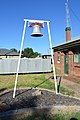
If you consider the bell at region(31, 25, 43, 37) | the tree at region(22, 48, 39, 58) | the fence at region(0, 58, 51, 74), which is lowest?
the fence at region(0, 58, 51, 74)

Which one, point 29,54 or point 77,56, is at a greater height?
point 29,54

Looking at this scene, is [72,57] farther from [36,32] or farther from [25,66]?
[36,32]

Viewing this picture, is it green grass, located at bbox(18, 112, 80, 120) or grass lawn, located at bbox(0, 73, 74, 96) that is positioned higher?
grass lawn, located at bbox(0, 73, 74, 96)

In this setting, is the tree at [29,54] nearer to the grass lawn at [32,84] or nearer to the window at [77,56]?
the window at [77,56]

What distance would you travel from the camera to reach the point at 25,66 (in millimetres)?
22594

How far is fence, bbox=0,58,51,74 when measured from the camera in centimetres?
2212

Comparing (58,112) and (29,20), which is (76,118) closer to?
(58,112)

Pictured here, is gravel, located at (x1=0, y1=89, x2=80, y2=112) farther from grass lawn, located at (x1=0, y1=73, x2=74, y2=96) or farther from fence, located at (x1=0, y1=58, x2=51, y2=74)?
fence, located at (x1=0, y1=58, x2=51, y2=74)

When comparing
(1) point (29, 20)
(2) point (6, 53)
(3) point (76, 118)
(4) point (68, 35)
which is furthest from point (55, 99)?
(2) point (6, 53)

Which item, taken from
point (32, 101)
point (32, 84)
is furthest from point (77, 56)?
point (32, 101)

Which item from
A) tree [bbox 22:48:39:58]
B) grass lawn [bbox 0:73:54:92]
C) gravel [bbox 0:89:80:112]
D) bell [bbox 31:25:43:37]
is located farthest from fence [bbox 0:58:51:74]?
tree [bbox 22:48:39:58]

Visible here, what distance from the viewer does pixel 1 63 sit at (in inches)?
872

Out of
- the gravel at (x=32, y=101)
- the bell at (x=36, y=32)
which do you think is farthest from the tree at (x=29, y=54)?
the gravel at (x=32, y=101)

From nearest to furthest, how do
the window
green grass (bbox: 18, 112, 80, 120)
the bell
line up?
green grass (bbox: 18, 112, 80, 120) < the bell < the window
